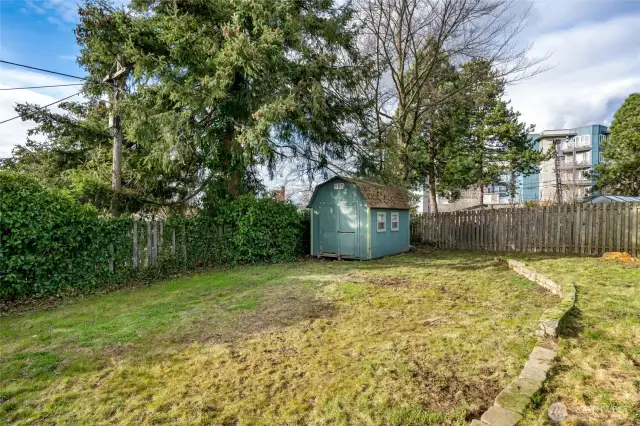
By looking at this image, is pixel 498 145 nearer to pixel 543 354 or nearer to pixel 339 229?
pixel 339 229

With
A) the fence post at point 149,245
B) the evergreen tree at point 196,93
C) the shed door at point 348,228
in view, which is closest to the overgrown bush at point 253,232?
the evergreen tree at point 196,93

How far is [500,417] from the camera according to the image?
1986 millimetres

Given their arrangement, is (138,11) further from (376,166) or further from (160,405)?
(160,405)

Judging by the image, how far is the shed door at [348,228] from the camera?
1019 centimetres

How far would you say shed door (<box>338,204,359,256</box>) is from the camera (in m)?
10.2

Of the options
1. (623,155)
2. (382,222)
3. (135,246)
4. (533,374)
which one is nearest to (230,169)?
(135,246)

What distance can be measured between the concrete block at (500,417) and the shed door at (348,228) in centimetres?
812

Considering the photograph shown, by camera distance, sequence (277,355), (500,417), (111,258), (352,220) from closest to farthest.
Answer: (500,417) → (277,355) → (111,258) → (352,220)

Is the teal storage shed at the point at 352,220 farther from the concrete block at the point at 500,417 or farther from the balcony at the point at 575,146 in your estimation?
the balcony at the point at 575,146

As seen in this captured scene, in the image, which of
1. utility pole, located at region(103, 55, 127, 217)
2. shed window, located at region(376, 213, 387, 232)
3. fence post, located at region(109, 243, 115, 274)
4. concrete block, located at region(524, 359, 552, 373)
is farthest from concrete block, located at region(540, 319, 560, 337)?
utility pole, located at region(103, 55, 127, 217)

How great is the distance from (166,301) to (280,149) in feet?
23.6

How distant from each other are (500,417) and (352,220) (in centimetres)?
833

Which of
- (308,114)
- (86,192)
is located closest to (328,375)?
(86,192)

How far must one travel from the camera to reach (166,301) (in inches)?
219
